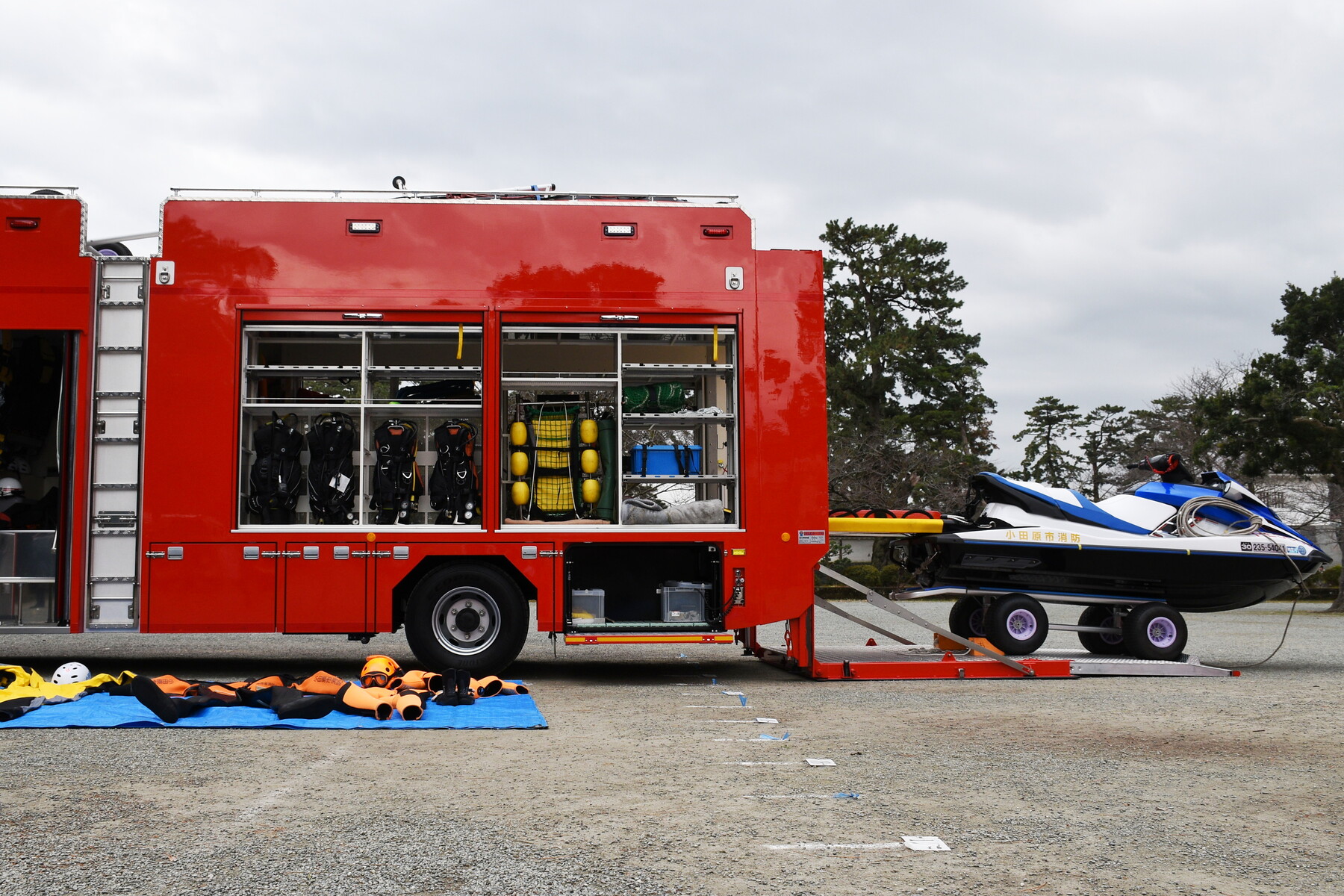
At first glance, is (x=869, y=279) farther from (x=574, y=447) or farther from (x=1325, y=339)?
(x=574, y=447)

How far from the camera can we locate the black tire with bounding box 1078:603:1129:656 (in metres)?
11.1

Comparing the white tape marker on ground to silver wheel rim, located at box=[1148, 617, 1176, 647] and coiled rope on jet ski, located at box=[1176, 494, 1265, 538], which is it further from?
coiled rope on jet ski, located at box=[1176, 494, 1265, 538]

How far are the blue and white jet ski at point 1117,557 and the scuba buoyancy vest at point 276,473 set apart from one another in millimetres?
5632

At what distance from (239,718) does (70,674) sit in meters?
2.08

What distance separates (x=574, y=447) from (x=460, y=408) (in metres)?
1.05

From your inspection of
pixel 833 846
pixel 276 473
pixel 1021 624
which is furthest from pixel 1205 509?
pixel 276 473

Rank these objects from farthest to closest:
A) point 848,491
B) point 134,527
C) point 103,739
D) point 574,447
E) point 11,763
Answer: point 848,491, point 574,447, point 134,527, point 103,739, point 11,763

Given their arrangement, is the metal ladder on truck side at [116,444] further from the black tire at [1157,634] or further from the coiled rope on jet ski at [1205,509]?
the coiled rope on jet ski at [1205,509]

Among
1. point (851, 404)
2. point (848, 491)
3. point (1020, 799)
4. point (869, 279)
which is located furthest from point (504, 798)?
point (869, 279)

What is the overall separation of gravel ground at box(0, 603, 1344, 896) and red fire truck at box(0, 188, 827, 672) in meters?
1.30

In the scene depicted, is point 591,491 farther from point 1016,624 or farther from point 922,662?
point 1016,624

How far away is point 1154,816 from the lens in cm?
480

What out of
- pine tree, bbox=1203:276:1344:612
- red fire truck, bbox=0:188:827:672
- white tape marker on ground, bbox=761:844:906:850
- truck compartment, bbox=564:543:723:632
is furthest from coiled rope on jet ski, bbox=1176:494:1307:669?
pine tree, bbox=1203:276:1344:612

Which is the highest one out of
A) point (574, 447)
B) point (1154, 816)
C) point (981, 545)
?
point (574, 447)
